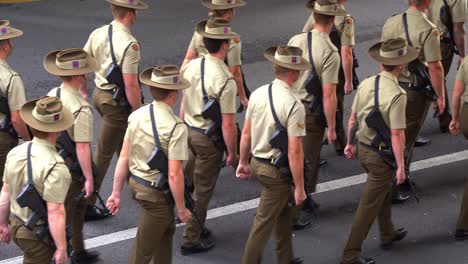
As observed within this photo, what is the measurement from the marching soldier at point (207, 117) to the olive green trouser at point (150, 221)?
46.3 inches

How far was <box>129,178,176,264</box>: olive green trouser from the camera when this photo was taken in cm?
834

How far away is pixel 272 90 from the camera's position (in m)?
8.70

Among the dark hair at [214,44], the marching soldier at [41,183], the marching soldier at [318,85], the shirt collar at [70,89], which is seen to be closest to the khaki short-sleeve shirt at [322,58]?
the marching soldier at [318,85]

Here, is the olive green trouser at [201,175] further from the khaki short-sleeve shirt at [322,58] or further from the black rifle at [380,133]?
the black rifle at [380,133]

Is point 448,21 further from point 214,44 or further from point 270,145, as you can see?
point 270,145

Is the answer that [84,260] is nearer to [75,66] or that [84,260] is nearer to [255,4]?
[75,66]

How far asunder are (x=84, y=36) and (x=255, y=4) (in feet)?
11.5

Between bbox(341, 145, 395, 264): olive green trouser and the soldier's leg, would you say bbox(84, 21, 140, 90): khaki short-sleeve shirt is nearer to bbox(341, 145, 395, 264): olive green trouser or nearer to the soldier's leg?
the soldier's leg

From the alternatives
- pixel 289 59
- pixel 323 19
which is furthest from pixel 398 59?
pixel 323 19

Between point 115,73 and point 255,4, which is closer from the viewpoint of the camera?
point 115,73

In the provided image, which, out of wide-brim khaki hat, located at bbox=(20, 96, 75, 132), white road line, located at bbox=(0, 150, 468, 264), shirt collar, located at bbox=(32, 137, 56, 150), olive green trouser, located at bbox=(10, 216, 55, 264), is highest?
wide-brim khaki hat, located at bbox=(20, 96, 75, 132)

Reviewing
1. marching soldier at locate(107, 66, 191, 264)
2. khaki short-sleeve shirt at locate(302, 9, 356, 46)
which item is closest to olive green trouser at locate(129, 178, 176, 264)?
marching soldier at locate(107, 66, 191, 264)

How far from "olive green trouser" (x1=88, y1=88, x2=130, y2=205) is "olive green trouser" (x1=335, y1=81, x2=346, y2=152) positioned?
250cm

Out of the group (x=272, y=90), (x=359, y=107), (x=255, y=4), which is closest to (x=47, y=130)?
(x=272, y=90)
